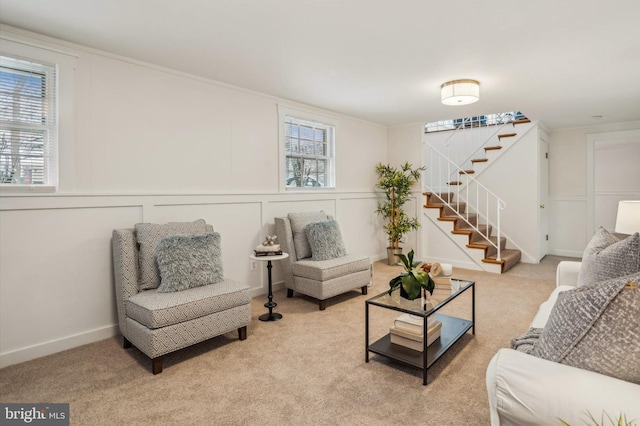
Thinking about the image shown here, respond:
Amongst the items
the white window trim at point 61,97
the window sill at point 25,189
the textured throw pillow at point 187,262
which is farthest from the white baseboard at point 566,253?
the window sill at point 25,189

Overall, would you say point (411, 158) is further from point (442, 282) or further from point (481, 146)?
point (442, 282)

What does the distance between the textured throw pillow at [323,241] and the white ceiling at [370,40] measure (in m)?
1.55

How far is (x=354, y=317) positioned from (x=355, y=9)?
258 centimetres

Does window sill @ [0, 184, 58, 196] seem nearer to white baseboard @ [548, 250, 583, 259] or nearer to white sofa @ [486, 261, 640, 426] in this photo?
white sofa @ [486, 261, 640, 426]

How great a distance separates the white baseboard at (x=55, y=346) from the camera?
2484 mm

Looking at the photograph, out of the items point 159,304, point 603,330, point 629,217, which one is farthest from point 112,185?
point 629,217

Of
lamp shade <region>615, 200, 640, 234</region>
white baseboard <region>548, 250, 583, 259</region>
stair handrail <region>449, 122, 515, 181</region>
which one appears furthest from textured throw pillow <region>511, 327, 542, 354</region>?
white baseboard <region>548, 250, 583, 259</region>

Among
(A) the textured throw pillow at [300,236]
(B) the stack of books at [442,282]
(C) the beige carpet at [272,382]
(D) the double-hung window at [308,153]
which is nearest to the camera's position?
(C) the beige carpet at [272,382]

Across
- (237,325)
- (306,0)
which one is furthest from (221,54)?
(237,325)

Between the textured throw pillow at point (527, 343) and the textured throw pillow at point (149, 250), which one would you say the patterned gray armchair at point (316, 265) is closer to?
the textured throw pillow at point (149, 250)

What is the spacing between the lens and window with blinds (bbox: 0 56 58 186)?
2518 mm

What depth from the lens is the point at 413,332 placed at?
7.81ft

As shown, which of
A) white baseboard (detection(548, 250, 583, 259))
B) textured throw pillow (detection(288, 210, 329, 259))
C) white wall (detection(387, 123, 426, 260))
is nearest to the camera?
textured throw pillow (detection(288, 210, 329, 259))

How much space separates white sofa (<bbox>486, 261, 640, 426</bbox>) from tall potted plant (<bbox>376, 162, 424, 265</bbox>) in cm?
441
